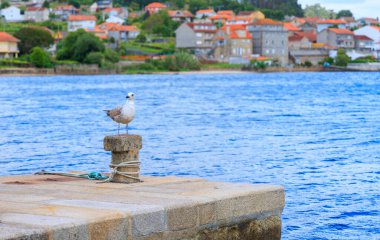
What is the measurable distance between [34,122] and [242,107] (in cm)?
1686

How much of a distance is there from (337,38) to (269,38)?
20.6 meters

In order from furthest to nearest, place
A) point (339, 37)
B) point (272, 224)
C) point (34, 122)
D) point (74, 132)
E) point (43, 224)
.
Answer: point (339, 37)
point (34, 122)
point (74, 132)
point (272, 224)
point (43, 224)

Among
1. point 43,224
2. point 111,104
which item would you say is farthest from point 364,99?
point 43,224

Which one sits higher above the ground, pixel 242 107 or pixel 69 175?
pixel 69 175

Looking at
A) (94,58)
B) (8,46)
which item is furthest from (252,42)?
(8,46)

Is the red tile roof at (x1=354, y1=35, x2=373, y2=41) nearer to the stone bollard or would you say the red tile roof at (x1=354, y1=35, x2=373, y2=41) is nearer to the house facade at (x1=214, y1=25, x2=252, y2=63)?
the house facade at (x1=214, y1=25, x2=252, y2=63)

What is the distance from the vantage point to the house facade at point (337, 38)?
182 meters

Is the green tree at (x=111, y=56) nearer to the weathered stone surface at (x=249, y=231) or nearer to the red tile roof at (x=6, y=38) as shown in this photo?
the red tile roof at (x=6, y=38)

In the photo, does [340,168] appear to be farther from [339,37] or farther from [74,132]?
[339,37]

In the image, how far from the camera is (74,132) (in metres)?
38.1

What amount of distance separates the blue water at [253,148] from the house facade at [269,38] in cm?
10662

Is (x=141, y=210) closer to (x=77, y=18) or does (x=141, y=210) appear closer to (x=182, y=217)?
(x=182, y=217)

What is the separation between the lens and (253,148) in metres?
30.1

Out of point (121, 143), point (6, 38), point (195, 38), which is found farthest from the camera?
point (195, 38)
